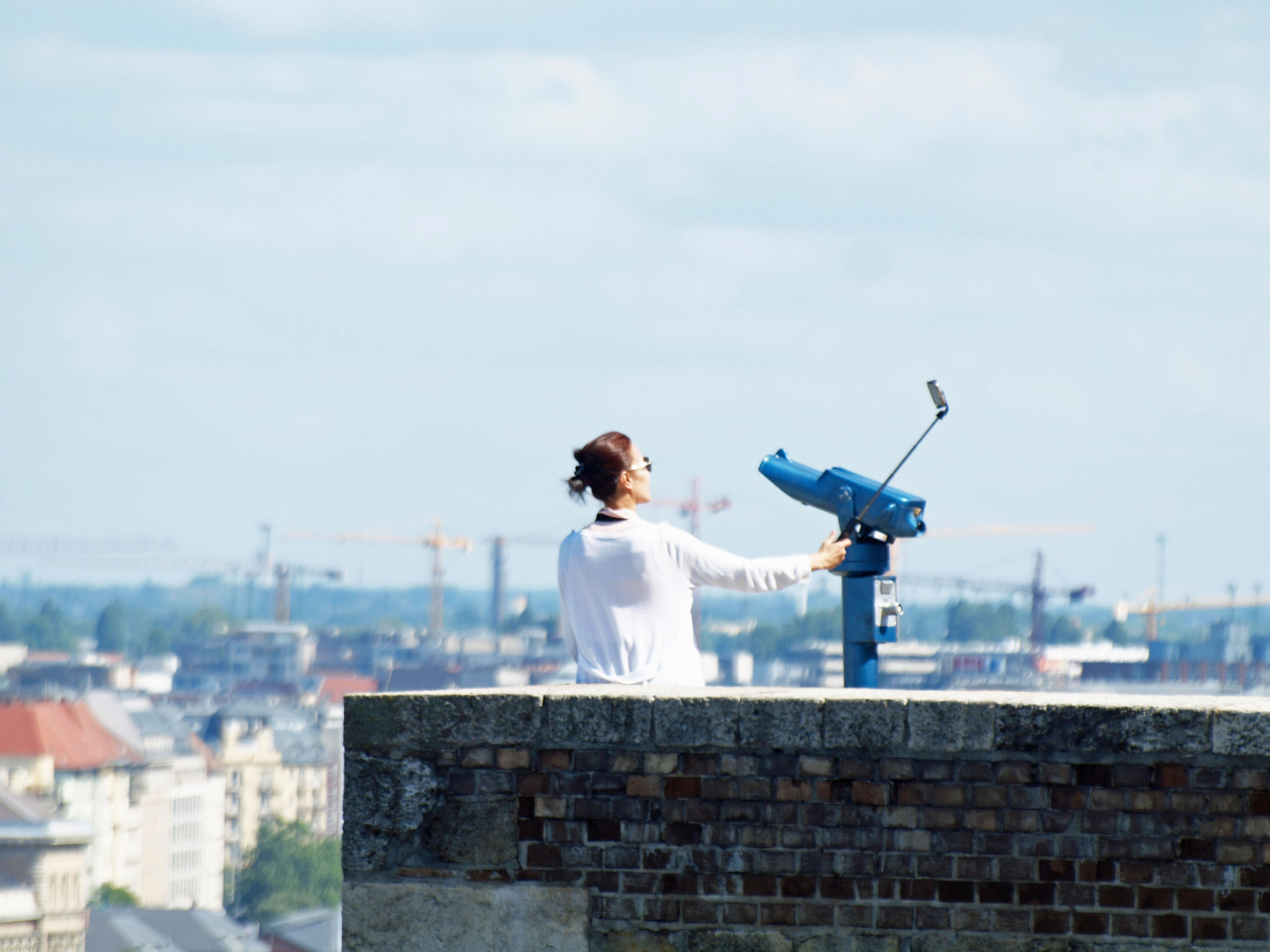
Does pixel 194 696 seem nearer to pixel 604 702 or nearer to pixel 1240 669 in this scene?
pixel 1240 669

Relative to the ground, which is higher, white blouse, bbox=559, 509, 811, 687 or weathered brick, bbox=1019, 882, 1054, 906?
white blouse, bbox=559, 509, 811, 687

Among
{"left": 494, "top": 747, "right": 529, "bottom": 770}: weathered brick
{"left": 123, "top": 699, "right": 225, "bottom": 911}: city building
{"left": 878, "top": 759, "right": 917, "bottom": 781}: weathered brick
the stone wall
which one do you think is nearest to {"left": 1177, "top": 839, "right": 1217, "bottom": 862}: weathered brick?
the stone wall

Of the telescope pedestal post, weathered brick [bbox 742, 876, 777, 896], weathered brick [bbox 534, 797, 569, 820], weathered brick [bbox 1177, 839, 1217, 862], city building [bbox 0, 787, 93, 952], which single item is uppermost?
the telescope pedestal post

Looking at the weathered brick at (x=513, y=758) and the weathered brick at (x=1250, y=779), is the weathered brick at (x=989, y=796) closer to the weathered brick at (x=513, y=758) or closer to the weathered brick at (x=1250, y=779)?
the weathered brick at (x=1250, y=779)

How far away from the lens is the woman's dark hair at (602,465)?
18.9 feet

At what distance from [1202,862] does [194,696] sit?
19588cm

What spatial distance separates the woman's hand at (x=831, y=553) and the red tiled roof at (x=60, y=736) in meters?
122

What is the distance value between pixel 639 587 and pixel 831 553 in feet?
3.48

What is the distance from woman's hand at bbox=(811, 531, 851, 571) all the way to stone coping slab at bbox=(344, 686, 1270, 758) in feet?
3.35

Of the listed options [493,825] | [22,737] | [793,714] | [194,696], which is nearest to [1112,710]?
[793,714]

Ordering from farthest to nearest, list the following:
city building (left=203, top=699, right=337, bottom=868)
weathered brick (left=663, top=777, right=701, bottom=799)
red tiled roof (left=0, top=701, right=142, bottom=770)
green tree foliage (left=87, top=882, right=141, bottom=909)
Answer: city building (left=203, top=699, right=337, bottom=868) → red tiled roof (left=0, top=701, right=142, bottom=770) → green tree foliage (left=87, top=882, right=141, bottom=909) → weathered brick (left=663, top=777, right=701, bottom=799)

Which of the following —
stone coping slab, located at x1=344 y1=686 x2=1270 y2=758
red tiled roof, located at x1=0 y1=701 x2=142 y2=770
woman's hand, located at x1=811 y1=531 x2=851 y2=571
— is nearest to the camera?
stone coping slab, located at x1=344 y1=686 x2=1270 y2=758

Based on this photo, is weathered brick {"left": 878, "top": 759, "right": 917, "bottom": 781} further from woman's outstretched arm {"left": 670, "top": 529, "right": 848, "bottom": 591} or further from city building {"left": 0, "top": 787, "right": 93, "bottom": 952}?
city building {"left": 0, "top": 787, "right": 93, "bottom": 952}

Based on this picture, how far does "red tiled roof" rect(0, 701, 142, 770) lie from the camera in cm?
12338
